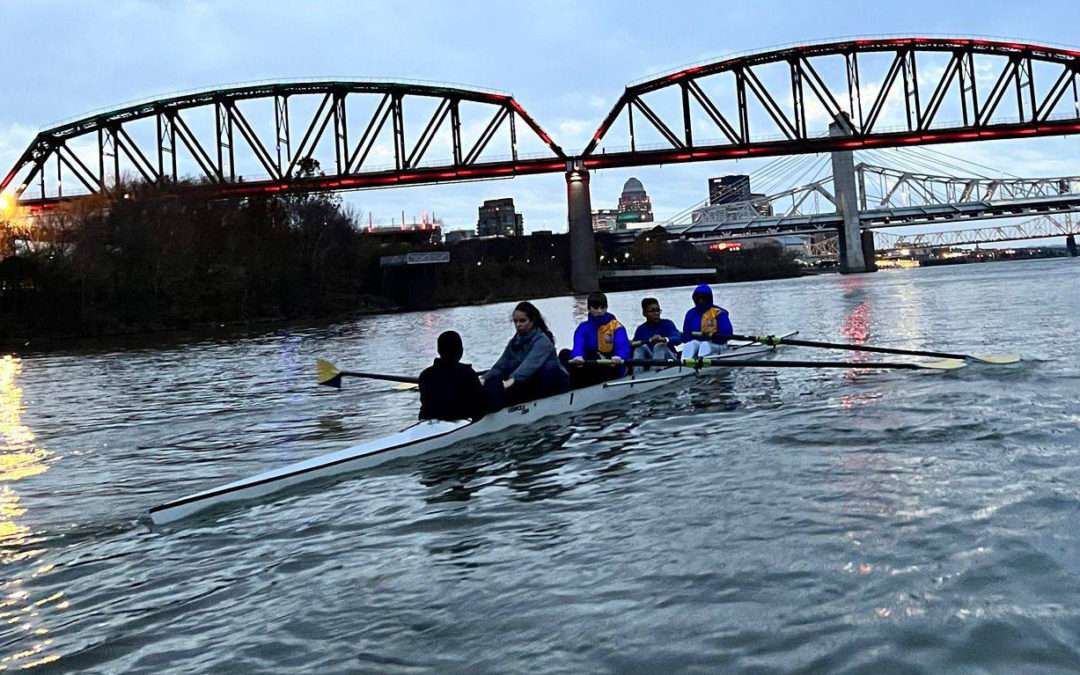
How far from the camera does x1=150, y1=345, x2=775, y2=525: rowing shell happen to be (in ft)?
27.2

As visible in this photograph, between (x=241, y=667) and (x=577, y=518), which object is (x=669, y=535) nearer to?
(x=577, y=518)

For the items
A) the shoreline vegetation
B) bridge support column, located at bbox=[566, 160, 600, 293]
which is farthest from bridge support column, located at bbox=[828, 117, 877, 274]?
the shoreline vegetation

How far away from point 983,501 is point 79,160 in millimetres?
99062

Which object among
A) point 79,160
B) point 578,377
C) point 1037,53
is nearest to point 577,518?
point 578,377

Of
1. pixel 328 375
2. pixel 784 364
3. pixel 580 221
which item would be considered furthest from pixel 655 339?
pixel 580 221

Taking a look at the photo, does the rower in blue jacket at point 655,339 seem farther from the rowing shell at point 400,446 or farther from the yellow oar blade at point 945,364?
the yellow oar blade at point 945,364

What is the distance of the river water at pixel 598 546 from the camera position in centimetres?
499

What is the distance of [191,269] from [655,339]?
51.7 metres

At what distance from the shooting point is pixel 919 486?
784cm

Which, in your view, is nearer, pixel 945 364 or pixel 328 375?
pixel 328 375

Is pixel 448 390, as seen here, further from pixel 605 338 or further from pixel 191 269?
pixel 191 269

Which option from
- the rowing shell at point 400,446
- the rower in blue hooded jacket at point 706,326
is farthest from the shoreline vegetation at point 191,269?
the rowing shell at point 400,446

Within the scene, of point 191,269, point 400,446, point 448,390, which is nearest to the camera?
point 400,446

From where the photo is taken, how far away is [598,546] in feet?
22.1
